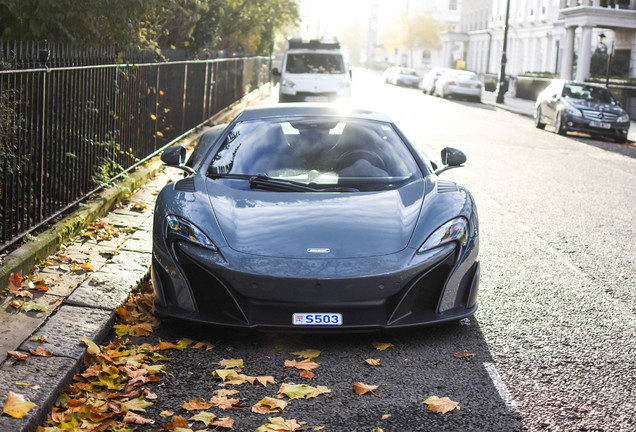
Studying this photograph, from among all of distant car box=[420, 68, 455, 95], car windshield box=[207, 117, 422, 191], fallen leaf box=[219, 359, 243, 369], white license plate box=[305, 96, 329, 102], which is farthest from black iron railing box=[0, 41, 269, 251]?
distant car box=[420, 68, 455, 95]

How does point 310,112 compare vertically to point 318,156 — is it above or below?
above

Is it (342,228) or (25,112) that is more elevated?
(25,112)

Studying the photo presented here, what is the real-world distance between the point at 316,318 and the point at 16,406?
1.68 m

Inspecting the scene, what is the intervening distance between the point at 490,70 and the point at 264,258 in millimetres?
78229

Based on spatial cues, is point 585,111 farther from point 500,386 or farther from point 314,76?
point 500,386

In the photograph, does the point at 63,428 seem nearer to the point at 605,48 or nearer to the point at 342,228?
the point at 342,228

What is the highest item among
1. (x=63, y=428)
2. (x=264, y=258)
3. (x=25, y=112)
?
(x=25, y=112)

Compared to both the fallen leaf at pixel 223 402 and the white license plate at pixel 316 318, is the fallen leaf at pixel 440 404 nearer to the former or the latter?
the white license plate at pixel 316 318

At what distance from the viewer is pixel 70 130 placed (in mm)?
8039

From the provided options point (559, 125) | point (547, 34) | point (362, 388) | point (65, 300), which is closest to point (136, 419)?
point (362, 388)

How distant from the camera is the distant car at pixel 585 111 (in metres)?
23.3

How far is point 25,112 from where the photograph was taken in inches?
257

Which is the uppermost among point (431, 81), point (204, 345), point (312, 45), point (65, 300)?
point (312, 45)

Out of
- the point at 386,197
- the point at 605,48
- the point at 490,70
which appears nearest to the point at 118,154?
the point at 386,197
